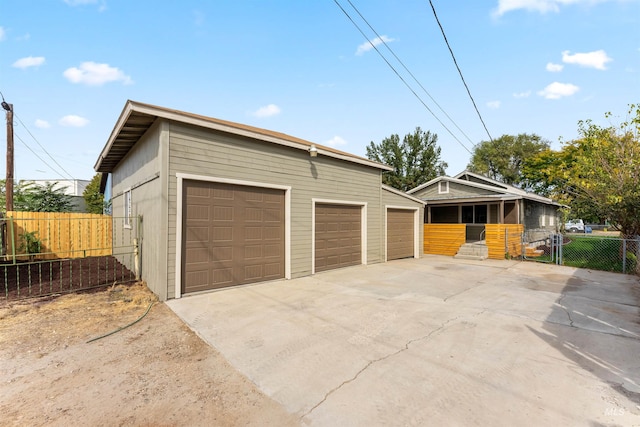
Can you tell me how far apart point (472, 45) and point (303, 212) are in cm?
679

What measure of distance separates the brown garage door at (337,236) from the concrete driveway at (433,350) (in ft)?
6.67

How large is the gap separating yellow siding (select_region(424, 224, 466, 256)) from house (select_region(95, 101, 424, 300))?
5.45 m

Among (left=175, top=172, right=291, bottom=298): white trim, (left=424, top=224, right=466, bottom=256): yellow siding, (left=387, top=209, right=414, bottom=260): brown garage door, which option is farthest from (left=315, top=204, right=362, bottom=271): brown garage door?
(left=424, top=224, right=466, bottom=256): yellow siding

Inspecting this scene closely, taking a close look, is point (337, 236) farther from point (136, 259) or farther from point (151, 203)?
point (136, 259)

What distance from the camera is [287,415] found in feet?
7.62

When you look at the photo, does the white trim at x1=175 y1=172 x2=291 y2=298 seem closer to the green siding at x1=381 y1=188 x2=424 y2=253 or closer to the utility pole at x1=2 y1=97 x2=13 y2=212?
the green siding at x1=381 y1=188 x2=424 y2=253

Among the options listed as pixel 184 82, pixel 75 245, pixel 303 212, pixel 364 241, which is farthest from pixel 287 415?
pixel 75 245

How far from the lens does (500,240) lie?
1203cm

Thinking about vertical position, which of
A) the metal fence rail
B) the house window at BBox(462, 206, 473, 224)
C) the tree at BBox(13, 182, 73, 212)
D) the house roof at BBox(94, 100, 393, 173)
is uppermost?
the house roof at BBox(94, 100, 393, 173)

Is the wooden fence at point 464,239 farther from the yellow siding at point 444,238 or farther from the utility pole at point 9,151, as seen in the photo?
the utility pole at point 9,151

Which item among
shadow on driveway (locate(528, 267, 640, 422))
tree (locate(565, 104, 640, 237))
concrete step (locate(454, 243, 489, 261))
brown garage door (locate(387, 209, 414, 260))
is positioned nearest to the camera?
shadow on driveway (locate(528, 267, 640, 422))

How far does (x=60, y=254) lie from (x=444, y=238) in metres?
16.0

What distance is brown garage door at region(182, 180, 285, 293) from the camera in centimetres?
593

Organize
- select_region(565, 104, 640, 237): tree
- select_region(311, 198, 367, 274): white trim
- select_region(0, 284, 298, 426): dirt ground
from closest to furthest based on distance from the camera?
select_region(0, 284, 298, 426): dirt ground
select_region(311, 198, 367, 274): white trim
select_region(565, 104, 640, 237): tree
